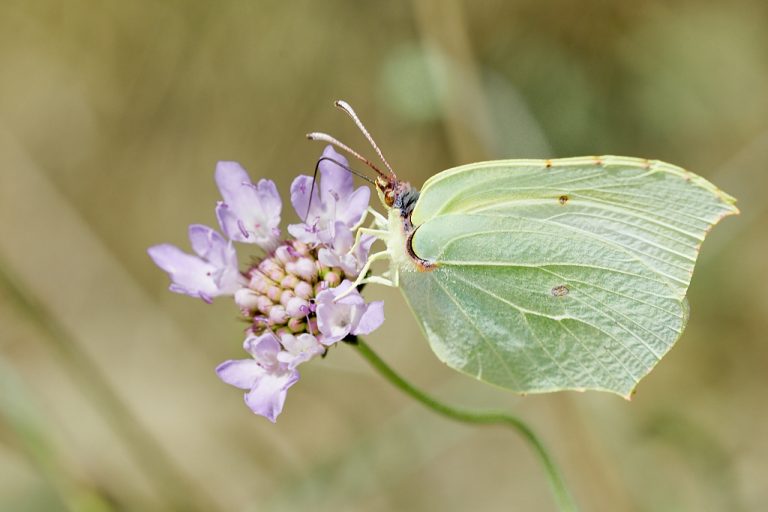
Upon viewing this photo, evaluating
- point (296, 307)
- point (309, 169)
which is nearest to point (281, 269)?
point (296, 307)

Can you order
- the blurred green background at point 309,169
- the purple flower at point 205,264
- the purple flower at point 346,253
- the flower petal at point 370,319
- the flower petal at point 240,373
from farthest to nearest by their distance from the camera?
the blurred green background at point 309,169, the purple flower at point 205,264, the purple flower at point 346,253, the flower petal at point 240,373, the flower petal at point 370,319

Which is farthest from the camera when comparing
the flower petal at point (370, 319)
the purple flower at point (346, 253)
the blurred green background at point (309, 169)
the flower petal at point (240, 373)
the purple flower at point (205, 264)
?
the blurred green background at point (309, 169)

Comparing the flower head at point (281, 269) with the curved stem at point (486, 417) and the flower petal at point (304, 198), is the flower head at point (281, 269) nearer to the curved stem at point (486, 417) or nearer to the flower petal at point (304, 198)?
the flower petal at point (304, 198)

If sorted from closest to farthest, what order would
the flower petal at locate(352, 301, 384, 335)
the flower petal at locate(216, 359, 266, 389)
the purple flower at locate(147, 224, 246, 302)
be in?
the flower petal at locate(352, 301, 384, 335) < the flower petal at locate(216, 359, 266, 389) < the purple flower at locate(147, 224, 246, 302)

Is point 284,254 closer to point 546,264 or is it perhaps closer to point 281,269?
point 281,269

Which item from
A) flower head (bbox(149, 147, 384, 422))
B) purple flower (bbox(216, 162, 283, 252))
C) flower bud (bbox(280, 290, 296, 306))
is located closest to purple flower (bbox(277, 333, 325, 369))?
flower head (bbox(149, 147, 384, 422))

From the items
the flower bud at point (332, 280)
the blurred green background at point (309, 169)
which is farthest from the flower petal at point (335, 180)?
the blurred green background at point (309, 169)

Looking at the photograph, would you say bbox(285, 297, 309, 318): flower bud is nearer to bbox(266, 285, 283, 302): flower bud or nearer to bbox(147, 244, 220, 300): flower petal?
bbox(266, 285, 283, 302): flower bud

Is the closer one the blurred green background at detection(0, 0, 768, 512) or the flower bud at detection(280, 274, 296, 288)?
the flower bud at detection(280, 274, 296, 288)
